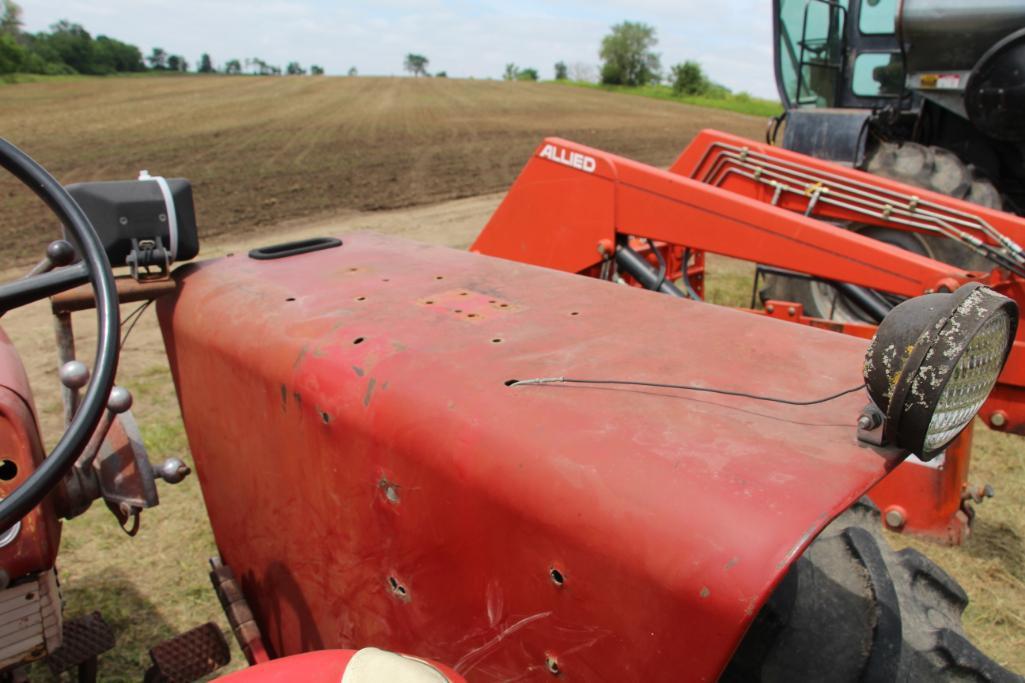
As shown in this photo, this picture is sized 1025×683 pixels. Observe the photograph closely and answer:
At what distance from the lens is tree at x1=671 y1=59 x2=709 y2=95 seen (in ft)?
149

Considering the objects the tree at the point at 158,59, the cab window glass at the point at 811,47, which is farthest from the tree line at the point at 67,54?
the cab window glass at the point at 811,47

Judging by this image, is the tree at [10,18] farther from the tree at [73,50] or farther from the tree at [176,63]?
the tree at [176,63]

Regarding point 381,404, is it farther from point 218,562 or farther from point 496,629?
point 218,562

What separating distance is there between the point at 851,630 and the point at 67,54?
232 ft

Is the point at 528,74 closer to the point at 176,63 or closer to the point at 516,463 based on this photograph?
the point at 176,63

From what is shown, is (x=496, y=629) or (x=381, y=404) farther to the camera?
(x=381, y=404)

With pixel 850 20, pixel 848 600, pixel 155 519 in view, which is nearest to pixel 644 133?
pixel 850 20

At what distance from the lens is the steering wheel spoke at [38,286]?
3.94ft

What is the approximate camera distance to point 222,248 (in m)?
8.14

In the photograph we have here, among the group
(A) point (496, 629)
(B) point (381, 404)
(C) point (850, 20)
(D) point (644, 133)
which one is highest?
(C) point (850, 20)

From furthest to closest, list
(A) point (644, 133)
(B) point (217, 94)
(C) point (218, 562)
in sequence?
(B) point (217, 94) → (A) point (644, 133) → (C) point (218, 562)

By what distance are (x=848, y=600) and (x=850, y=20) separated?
4805mm

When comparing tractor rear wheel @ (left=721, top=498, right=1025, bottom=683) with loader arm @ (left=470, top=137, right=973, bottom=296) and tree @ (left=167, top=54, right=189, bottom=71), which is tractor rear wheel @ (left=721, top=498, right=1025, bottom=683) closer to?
loader arm @ (left=470, top=137, right=973, bottom=296)

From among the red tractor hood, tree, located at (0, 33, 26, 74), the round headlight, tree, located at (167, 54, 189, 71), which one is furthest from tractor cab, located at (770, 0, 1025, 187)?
tree, located at (167, 54, 189, 71)
